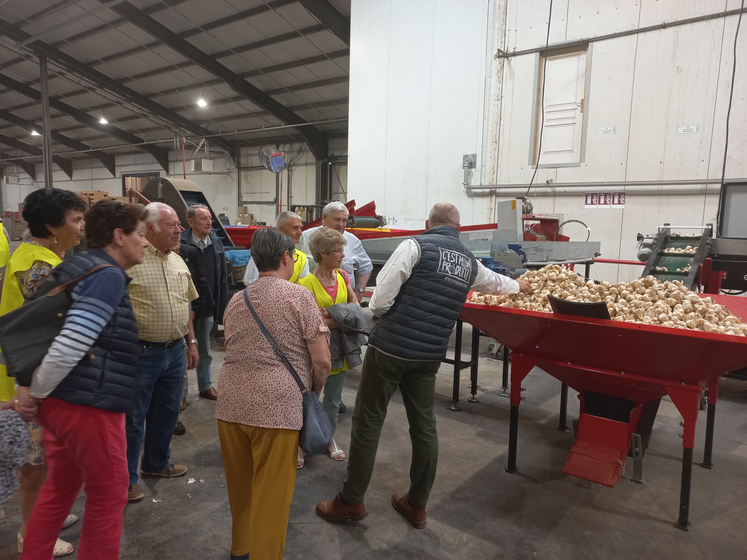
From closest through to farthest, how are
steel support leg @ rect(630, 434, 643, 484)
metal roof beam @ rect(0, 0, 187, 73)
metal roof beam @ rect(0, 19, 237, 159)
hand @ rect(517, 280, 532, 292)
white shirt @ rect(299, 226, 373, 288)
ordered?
steel support leg @ rect(630, 434, 643, 484), hand @ rect(517, 280, 532, 292), white shirt @ rect(299, 226, 373, 288), metal roof beam @ rect(0, 0, 187, 73), metal roof beam @ rect(0, 19, 237, 159)

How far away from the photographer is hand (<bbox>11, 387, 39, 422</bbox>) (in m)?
1.47

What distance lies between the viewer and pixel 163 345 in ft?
8.23

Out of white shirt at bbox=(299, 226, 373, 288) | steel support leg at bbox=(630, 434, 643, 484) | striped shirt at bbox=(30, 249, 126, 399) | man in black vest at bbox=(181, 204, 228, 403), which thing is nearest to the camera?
striped shirt at bbox=(30, 249, 126, 399)

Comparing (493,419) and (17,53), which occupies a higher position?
(17,53)

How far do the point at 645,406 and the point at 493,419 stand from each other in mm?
1250

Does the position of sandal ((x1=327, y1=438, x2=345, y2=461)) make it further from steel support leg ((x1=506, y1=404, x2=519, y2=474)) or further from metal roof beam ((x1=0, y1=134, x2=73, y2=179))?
metal roof beam ((x1=0, y1=134, x2=73, y2=179))

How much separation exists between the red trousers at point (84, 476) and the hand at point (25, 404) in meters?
0.02

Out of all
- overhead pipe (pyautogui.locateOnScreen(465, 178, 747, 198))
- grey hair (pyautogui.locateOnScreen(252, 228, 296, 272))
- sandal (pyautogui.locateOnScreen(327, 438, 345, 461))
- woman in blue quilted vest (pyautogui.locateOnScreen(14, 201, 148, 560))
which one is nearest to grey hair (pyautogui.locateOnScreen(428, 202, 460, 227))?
grey hair (pyautogui.locateOnScreen(252, 228, 296, 272))

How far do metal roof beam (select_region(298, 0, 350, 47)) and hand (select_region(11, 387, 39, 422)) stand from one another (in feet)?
32.1

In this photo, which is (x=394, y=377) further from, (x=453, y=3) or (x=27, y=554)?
(x=453, y=3)

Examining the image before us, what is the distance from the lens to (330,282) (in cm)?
288

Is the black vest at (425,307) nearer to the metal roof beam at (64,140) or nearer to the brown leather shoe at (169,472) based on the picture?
the brown leather shoe at (169,472)

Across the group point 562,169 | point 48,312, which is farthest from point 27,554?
point 562,169

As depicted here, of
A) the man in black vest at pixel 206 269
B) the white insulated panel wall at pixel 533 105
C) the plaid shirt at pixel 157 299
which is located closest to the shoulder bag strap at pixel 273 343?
the plaid shirt at pixel 157 299
